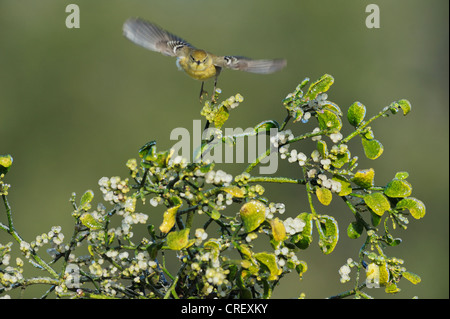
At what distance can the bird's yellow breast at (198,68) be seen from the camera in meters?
1.41

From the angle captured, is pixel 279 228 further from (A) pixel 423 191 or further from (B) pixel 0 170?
(A) pixel 423 191

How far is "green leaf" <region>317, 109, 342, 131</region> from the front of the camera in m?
0.69

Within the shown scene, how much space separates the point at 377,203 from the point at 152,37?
2.87ft

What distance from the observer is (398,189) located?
0.69 m

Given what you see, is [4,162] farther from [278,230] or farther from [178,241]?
[278,230]

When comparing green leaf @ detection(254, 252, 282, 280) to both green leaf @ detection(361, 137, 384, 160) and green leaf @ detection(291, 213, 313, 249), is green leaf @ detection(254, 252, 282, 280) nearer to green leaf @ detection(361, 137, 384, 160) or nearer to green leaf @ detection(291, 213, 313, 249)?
green leaf @ detection(291, 213, 313, 249)

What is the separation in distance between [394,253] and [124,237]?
3.05 meters

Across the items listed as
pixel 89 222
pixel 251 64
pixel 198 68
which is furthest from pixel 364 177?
pixel 198 68

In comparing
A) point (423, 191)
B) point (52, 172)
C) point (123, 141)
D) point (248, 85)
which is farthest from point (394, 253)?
point (52, 172)

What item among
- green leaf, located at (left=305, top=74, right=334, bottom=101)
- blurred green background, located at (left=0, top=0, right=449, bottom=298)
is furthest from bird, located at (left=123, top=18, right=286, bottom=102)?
blurred green background, located at (left=0, top=0, right=449, bottom=298)

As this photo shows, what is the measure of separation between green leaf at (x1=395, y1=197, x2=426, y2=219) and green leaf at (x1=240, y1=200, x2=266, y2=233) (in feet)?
0.67

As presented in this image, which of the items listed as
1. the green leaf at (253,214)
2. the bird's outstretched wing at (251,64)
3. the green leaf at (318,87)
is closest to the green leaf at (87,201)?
the green leaf at (253,214)

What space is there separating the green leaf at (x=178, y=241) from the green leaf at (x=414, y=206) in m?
0.29

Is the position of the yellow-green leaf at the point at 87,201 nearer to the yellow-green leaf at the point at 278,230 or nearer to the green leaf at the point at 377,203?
the yellow-green leaf at the point at 278,230
